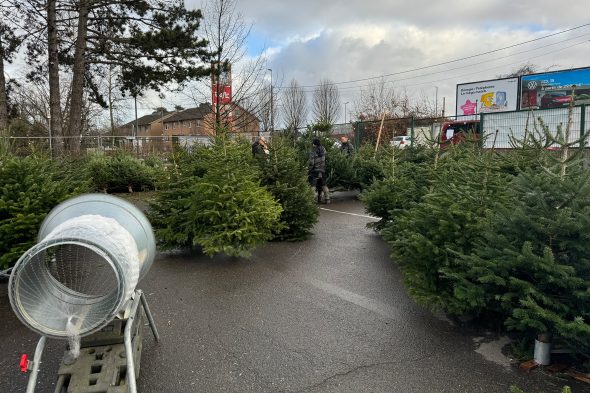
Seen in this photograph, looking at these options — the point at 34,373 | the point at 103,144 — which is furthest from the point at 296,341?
the point at 103,144

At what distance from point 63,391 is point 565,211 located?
358 cm

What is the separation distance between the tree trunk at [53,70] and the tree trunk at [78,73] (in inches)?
24.6

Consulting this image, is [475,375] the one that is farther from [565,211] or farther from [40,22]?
[40,22]

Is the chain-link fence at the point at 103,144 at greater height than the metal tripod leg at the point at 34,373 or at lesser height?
greater

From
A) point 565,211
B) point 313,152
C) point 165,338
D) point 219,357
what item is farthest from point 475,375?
point 313,152

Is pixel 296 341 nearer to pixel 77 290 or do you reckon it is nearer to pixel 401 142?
pixel 77 290

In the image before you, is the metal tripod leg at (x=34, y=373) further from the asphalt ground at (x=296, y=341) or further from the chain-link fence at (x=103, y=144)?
the chain-link fence at (x=103, y=144)

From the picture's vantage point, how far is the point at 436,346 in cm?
363

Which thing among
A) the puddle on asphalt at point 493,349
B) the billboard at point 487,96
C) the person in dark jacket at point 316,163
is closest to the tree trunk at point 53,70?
the person in dark jacket at point 316,163

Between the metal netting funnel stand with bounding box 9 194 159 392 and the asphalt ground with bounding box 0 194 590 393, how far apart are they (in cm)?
82

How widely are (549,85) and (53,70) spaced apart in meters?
26.6

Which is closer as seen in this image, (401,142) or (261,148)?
(261,148)

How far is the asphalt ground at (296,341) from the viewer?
3092 millimetres

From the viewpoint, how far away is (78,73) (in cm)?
1611
